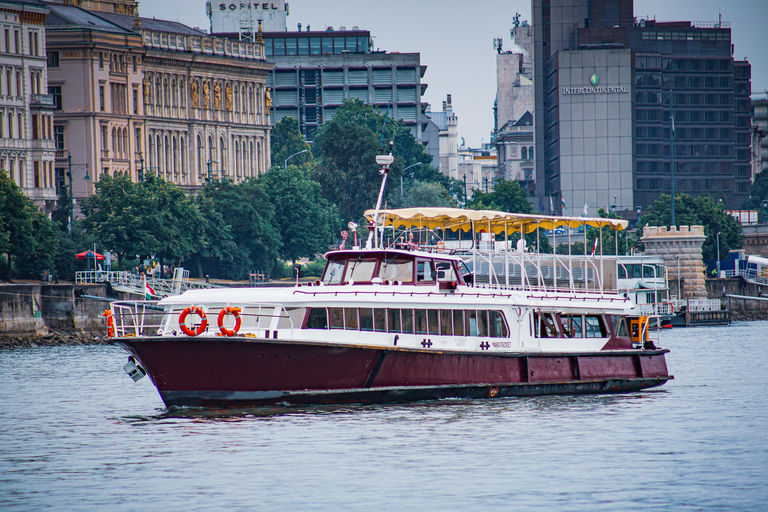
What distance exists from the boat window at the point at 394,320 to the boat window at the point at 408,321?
0.66ft

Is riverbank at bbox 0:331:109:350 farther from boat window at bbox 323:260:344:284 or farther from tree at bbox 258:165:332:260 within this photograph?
boat window at bbox 323:260:344:284

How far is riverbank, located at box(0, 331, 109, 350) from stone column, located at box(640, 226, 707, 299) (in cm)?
5511

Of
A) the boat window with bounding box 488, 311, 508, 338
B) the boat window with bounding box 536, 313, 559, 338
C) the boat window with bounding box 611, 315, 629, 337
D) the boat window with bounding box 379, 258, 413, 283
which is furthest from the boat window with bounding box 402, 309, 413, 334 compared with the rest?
the boat window with bounding box 611, 315, 629, 337

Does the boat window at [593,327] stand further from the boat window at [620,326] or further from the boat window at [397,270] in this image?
the boat window at [397,270]

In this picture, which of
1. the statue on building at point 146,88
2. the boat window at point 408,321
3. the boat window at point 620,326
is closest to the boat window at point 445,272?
the boat window at point 408,321

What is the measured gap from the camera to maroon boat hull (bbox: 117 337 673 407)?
37719 millimetres

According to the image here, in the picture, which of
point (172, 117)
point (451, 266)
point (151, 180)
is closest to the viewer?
point (451, 266)


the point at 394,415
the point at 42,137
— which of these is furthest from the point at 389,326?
the point at 42,137

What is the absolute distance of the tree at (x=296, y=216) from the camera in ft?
416

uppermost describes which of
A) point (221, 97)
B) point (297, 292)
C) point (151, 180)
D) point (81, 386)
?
point (221, 97)

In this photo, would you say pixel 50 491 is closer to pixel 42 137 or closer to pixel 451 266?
pixel 451 266

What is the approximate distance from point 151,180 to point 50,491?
260ft

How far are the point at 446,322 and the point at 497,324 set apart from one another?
6.72 ft

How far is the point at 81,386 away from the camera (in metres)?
53.9
